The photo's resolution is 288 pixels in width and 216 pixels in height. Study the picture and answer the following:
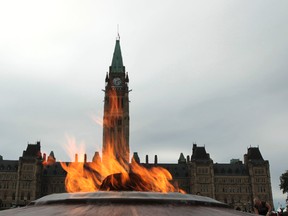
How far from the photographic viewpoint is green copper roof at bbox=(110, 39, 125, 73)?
303ft

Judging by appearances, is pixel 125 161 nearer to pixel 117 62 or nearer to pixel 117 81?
pixel 117 81

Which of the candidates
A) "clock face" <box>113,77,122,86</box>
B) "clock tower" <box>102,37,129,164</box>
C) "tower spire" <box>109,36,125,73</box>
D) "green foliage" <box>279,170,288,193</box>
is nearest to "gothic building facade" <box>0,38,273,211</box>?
"clock tower" <box>102,37,129,164</box>

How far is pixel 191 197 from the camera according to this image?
477 cm

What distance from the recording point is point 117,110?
86.4 m

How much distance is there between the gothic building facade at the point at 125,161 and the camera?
77.1 metres

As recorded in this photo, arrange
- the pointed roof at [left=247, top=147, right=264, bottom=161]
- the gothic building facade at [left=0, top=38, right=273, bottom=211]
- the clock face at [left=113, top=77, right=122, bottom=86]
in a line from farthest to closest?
the clock face at [left=113, top=77, right=122, bottom=86], the pointed roof at [left=247, top=147, right=264, bottom=161], the gothic building facade at [left=0, top=38, right=273, bottom=211]

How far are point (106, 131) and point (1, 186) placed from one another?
26.6m

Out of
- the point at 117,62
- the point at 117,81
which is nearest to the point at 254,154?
the point at 117,81

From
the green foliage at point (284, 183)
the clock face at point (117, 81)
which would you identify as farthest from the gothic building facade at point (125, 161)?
the green foliage at point (284, 183)

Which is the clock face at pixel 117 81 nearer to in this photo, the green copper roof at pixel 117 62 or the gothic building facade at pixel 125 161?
the gothic building facade at pixel 125 161

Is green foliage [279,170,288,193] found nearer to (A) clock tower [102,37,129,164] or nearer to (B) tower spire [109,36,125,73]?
(A) clock tower [102,37,129,164]

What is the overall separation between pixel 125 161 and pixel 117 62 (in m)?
31.1

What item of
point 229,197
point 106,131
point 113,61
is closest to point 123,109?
point 106,131

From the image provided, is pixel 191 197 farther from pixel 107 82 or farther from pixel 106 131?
pixel 107 82
